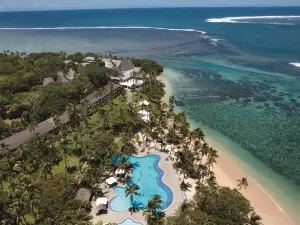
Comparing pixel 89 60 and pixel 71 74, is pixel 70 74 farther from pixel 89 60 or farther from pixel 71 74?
pixel 89 60

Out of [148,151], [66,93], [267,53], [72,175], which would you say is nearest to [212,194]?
[148,151]

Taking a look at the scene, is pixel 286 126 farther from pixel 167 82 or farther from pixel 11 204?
pixel 11 204

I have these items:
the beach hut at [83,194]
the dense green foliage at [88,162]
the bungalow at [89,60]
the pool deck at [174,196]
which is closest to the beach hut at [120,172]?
the dense green foliage at [88,162]

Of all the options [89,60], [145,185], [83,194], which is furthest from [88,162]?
[89,60]

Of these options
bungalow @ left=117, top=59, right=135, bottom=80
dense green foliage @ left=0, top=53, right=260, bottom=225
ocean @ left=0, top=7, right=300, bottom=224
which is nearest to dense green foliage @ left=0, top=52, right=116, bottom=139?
dense green foliage @ left=0, top=53, right=260, bottom=225

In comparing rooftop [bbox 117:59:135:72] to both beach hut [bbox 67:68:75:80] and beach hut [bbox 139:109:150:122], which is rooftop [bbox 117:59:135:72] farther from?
beach hut [bbox 139:109:150:122]

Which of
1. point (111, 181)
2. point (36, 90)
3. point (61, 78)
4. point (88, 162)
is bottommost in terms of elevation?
point (111, 181)
